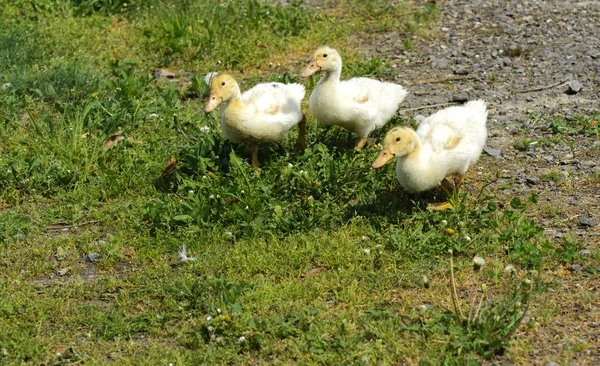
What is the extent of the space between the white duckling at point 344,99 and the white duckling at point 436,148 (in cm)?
64

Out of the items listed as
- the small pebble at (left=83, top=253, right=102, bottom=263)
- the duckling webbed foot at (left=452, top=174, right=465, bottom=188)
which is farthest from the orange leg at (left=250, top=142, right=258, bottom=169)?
the duckling webbed foot at (left=452, top=174, right=465, bottom=188)

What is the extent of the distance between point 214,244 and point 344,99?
172 cm

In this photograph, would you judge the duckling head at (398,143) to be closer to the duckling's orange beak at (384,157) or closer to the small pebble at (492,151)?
the duckling's orange beak at (384,157)

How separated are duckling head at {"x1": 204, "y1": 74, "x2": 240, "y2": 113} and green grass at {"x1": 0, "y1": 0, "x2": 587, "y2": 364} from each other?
438 mm

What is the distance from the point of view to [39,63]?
973 cm

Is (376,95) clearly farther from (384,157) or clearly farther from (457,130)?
(384,157)

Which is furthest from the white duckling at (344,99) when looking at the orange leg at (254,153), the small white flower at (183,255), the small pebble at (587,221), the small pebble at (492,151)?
the small pebble at (587,221)

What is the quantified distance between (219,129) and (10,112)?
85.2 inches

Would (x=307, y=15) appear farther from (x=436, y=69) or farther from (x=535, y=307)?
(x=535, y=307)

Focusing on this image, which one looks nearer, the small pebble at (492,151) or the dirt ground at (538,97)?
the dirt ground at (538,97)

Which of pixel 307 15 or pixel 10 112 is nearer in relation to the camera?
pixel 10 112

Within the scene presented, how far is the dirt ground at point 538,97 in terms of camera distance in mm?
5434

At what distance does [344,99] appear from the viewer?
7.27m

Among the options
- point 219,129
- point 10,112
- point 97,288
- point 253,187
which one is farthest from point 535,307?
point 10,112
